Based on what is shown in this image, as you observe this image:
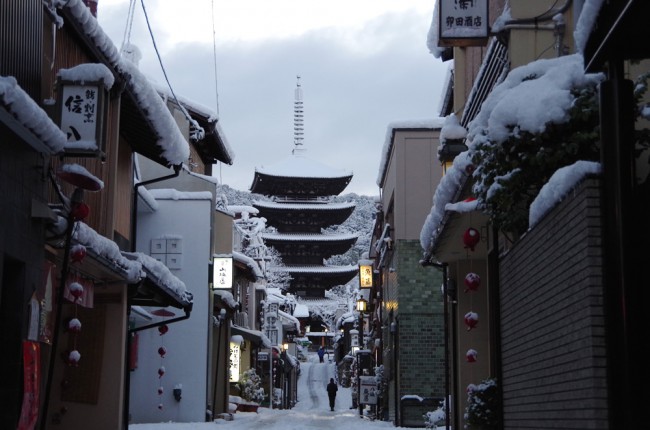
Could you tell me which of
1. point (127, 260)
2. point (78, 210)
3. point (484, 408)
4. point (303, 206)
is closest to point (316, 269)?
point (303, 206)

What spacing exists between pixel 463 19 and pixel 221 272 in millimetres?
16777

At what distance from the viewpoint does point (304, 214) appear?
83.1 m

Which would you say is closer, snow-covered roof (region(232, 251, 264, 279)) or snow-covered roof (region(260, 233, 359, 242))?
snow-covered roof (region(232, 251, 264, 279))

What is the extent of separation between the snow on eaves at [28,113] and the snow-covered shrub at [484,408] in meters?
7.09

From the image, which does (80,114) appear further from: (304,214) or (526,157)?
(304,214)

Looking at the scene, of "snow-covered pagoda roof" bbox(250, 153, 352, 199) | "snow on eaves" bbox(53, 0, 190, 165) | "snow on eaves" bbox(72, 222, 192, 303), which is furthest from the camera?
"snow-covered pagoda roof" bbox(250, 153, 352, 199)

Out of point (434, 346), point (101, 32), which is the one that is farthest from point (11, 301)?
point (434, 346)

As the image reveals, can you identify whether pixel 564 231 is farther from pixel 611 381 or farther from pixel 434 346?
pixel 434 346

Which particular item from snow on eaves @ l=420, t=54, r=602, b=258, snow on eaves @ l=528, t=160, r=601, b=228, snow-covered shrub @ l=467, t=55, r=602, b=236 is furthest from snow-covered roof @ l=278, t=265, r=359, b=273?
snow on eaves @ l=528, t=160, r=601, b=228

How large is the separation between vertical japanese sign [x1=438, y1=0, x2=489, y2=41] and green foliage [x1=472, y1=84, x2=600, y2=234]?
14.6ft

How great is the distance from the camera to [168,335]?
28.4m

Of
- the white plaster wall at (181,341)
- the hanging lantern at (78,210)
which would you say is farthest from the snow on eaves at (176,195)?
the hanging lantern at (78,210)

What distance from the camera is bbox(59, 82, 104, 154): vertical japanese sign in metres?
11.9

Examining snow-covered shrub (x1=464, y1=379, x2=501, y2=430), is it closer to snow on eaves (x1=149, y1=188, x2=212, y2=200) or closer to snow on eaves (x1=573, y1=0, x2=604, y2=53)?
snow on eaves (x1=573, y1=0, x2=604, y2=53)
